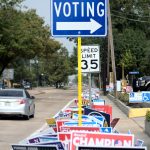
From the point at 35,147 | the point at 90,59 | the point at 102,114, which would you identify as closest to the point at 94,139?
the point at 35,147

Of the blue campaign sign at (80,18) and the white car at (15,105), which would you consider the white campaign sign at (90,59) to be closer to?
the blue campaign sign at (80,18)

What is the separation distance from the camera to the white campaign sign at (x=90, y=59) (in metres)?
13.8

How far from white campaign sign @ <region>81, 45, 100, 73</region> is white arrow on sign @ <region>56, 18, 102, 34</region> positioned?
188 inches

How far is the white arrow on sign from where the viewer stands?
334 inches

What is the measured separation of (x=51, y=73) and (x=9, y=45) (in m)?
95.7

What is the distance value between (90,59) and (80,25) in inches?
244

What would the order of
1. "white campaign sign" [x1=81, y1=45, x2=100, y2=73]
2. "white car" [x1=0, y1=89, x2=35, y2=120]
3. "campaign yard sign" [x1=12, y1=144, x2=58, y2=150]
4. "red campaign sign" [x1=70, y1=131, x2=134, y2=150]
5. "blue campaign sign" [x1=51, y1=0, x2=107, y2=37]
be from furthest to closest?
"white car" [x1=0, y1=89, x2=35, y2=120], "white campaign sign" [x1=81, y1=45, x2=100, y2=73], "blue campaign sign" [x1=51, y1=0, x2=107, y2=37], "red campaign sign" [x1=70, y1=131, x2=134, y2=150], "campaign yard sign" [x1=12, y1=144, x2=58, y2=150]

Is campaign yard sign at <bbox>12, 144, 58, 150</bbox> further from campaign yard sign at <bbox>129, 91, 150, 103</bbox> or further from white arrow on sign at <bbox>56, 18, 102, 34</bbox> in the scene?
campaign yard sign at <bbox>129, 91, 150, 103</bbox>

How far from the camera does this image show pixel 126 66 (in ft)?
227

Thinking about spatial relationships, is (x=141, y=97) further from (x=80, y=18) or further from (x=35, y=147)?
(x=35, y=147)

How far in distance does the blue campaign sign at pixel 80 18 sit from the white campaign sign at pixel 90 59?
4780 millimetres

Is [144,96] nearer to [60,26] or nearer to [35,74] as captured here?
[60,26]

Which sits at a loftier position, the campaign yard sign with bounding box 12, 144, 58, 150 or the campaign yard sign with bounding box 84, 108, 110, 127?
the campaign yard sign with bounding box 12, 144, 58, 150

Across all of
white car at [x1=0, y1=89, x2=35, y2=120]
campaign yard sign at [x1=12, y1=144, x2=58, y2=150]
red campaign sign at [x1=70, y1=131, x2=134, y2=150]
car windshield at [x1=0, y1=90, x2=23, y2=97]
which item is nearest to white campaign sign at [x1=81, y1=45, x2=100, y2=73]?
red campaign sign at [x1=70, y1=131, x2=134, y2=150]
